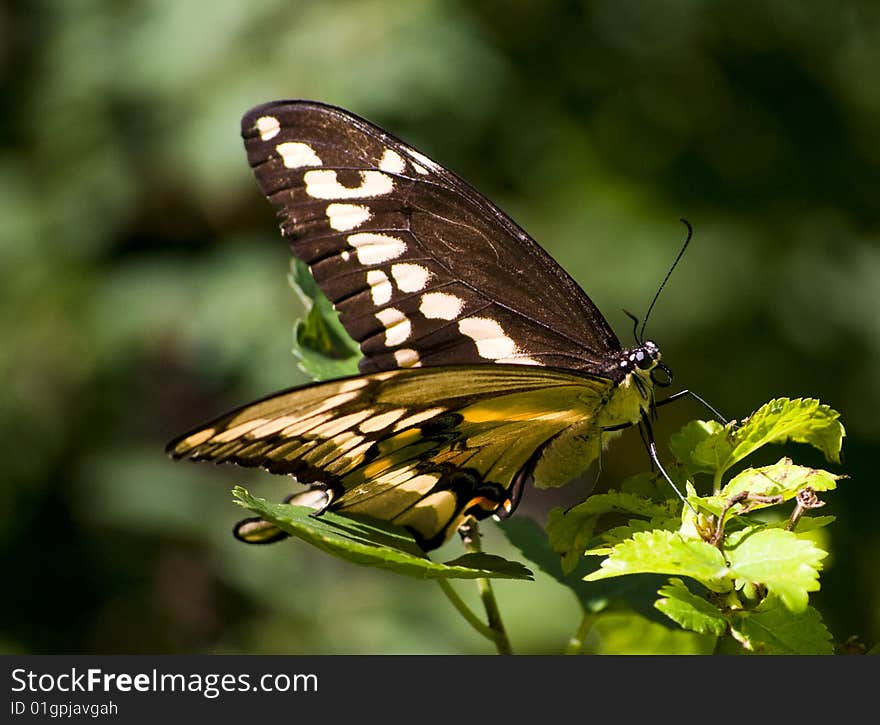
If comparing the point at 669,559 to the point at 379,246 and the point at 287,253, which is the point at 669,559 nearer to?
the point at 379,246

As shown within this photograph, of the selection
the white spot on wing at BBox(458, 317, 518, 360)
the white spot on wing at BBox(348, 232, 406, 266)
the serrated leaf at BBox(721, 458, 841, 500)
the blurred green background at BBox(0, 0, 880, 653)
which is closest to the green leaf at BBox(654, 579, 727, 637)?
the serrated leaf at BBox(721, 458, 841, 500)

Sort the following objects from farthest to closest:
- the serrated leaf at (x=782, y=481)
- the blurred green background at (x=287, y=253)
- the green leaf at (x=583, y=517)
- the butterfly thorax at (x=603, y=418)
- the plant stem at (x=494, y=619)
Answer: the blurred green background at (x=287, y=253) < the butterfly thorax at (x=603, y=418) < the plant stem at (x=494, y=619) < the green leaf at (x=583, y=517) < the serrated leaf at (x=782, y=481)

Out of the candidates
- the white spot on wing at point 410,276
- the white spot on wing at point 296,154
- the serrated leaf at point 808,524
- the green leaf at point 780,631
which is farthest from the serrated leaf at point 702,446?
the white spot on wing at point 296,154

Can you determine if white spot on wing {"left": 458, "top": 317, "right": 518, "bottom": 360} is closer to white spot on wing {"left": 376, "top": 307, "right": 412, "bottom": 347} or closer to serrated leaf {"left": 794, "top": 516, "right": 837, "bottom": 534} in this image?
white spot on wing {"left": 376, "top": 307, "right": 412, "bottom": 347}

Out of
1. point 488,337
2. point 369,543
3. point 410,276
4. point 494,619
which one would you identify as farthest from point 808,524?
point 410,276

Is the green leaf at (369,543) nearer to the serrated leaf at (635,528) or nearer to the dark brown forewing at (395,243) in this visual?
the serrated leaf at (635,528)

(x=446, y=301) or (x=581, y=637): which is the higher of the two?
(x=446, y=301)
